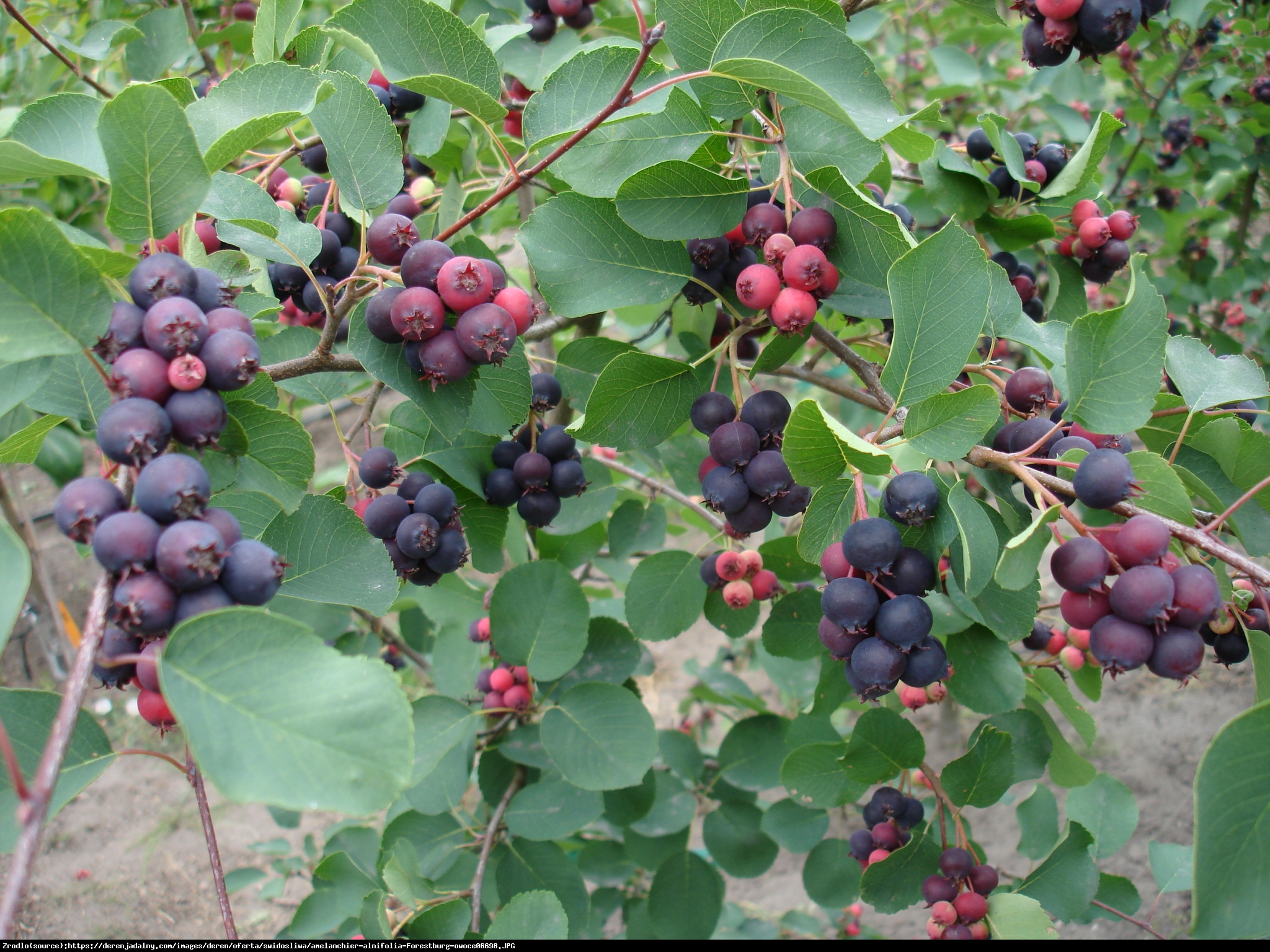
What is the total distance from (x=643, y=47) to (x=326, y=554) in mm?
796

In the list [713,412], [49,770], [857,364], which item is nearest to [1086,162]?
[857,364]

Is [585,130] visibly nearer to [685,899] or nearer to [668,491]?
[668,491]

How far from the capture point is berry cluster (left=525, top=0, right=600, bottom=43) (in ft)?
6.09

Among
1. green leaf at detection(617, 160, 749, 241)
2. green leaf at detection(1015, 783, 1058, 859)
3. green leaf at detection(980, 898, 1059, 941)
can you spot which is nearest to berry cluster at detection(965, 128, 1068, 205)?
green leaf at detection(980, 898, 1059, 941)

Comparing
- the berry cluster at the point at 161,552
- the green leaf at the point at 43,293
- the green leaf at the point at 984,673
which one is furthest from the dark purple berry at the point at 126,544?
the green leaf at the point at 984,673

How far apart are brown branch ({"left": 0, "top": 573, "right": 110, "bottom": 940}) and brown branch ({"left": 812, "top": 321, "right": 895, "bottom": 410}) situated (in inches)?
39.5

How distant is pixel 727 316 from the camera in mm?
1902

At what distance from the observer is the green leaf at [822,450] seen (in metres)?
0.98

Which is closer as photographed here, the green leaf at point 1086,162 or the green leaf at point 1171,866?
the green leaf at point 1086,162

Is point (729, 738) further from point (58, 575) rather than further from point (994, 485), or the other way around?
point (58, 575)

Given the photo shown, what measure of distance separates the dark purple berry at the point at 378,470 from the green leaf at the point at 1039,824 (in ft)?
5.61

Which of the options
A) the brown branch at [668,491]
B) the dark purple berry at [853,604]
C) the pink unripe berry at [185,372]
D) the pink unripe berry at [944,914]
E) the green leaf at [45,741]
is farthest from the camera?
the brown branch at [668,491]

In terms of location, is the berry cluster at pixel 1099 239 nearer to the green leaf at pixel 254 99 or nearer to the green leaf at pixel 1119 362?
the green leaf at pixel 1119 362

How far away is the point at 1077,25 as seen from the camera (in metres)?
1.33
